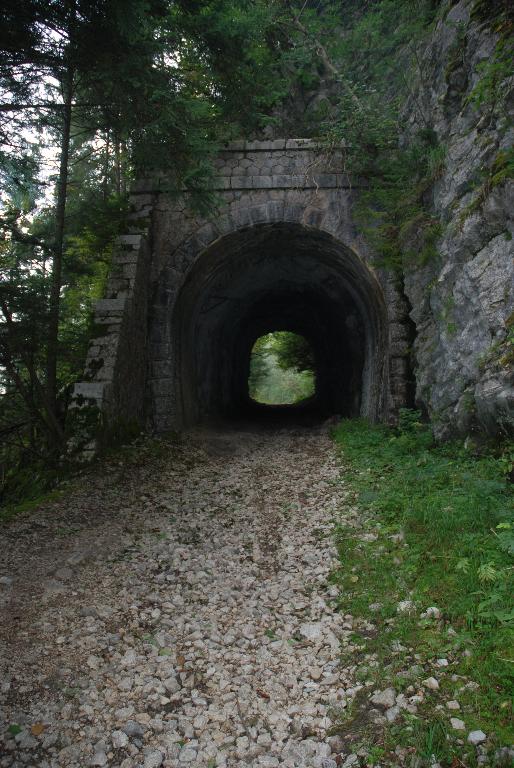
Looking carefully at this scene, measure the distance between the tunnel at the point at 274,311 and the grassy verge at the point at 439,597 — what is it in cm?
499

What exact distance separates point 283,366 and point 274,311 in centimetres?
731

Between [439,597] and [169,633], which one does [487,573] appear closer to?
[439,597]

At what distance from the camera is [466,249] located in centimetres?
666

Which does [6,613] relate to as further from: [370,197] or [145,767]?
[370,197]

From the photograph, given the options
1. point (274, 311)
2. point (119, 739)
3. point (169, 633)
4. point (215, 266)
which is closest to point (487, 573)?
point (169, 633)

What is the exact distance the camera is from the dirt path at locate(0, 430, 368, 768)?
286 centimetres

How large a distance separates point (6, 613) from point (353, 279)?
9.63m

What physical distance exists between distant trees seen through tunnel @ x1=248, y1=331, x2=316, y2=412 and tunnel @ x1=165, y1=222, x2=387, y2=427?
503cm

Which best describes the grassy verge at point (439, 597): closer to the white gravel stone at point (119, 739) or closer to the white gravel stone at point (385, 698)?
the white gravel stone at point (385, 698)

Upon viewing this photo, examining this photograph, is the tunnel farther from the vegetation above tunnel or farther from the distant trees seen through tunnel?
the distant trees seen through tunnel

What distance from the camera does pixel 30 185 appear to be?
6785mm

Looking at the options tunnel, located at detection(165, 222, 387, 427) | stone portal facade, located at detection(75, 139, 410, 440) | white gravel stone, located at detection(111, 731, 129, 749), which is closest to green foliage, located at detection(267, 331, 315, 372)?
tunnel, located at detection(165, 222, 387, 427)

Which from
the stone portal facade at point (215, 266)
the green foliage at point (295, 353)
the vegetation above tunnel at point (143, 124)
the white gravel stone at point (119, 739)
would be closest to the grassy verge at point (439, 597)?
the white gravel stone at point (119, 739)

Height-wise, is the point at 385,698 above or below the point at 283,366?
below
